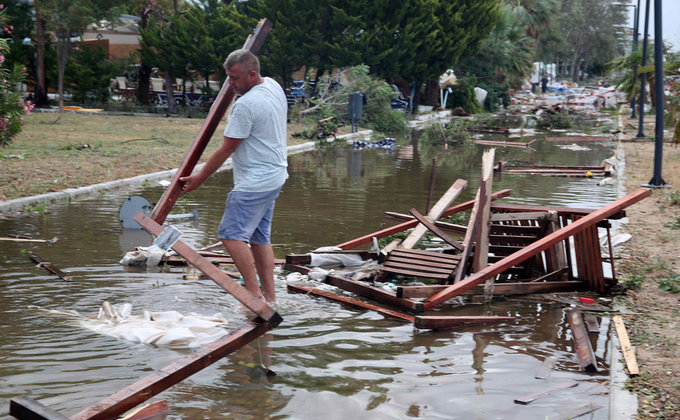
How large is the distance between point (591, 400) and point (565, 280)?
10.1ft

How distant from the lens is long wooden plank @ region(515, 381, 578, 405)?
4.48 meters

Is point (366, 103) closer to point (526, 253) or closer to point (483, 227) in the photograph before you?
point (483, 227)

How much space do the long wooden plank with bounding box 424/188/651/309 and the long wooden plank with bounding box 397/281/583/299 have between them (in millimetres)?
151

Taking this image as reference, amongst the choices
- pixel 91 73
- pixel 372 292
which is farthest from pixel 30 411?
pixel 91 73

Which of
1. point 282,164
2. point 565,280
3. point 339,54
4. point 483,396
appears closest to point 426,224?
point 565,280

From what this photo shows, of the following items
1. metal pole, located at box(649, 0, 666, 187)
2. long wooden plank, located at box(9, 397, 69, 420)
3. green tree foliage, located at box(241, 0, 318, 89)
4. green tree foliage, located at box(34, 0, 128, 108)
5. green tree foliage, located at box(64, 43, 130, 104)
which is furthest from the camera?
green tree foliage, located at box(64, 43, 130, 104)

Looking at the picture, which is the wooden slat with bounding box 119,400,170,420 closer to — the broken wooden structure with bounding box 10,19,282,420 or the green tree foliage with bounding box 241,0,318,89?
the broken wooden structure with bounding box 10,19,282,420

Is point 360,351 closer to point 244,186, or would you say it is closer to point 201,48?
point 244,186

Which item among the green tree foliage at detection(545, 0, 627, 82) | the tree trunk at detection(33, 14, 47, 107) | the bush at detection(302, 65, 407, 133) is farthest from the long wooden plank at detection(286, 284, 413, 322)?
the green tree foliage at detection(545, 0, 627, 82)

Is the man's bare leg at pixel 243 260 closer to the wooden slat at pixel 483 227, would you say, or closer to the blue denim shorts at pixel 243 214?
the blue denim shorts at pixel 243 214

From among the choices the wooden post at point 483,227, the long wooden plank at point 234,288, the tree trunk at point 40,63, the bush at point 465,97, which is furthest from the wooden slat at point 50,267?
the bush at point 465,97

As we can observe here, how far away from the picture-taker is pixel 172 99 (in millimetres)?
35688

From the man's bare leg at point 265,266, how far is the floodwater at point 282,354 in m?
0.20

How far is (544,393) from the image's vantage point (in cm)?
459
